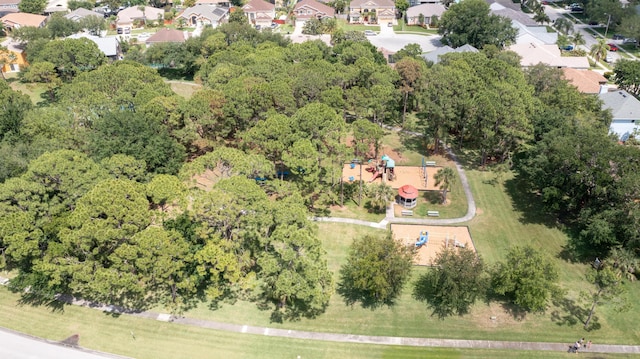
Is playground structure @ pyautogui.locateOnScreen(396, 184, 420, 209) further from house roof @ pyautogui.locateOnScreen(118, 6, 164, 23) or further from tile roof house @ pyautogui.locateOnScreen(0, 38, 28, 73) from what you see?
house roof @ pyautogui.locateOnScreen(118, 6, 164, 23)

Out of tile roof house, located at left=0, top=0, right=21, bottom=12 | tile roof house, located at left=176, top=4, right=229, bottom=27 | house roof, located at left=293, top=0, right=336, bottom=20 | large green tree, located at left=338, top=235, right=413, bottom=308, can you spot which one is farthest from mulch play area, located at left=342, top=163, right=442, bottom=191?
tile roof house, located at left=0, top=0, right=21, bottom=12

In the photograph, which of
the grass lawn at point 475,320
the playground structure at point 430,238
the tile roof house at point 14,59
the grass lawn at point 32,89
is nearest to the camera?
the grass lawn at point 475,320

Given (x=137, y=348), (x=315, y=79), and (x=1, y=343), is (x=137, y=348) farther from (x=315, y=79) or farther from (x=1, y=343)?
(x=315, y=79)

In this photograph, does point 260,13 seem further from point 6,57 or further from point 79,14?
point 6,57

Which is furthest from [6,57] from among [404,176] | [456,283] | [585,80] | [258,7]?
[585,80]

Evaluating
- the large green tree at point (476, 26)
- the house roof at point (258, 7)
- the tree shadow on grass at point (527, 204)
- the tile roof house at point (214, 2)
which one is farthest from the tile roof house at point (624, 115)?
the tile roof house at point (214, 2)

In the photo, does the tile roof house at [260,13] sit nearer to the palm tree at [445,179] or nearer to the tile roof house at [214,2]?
the tile roof house at [214,2]
